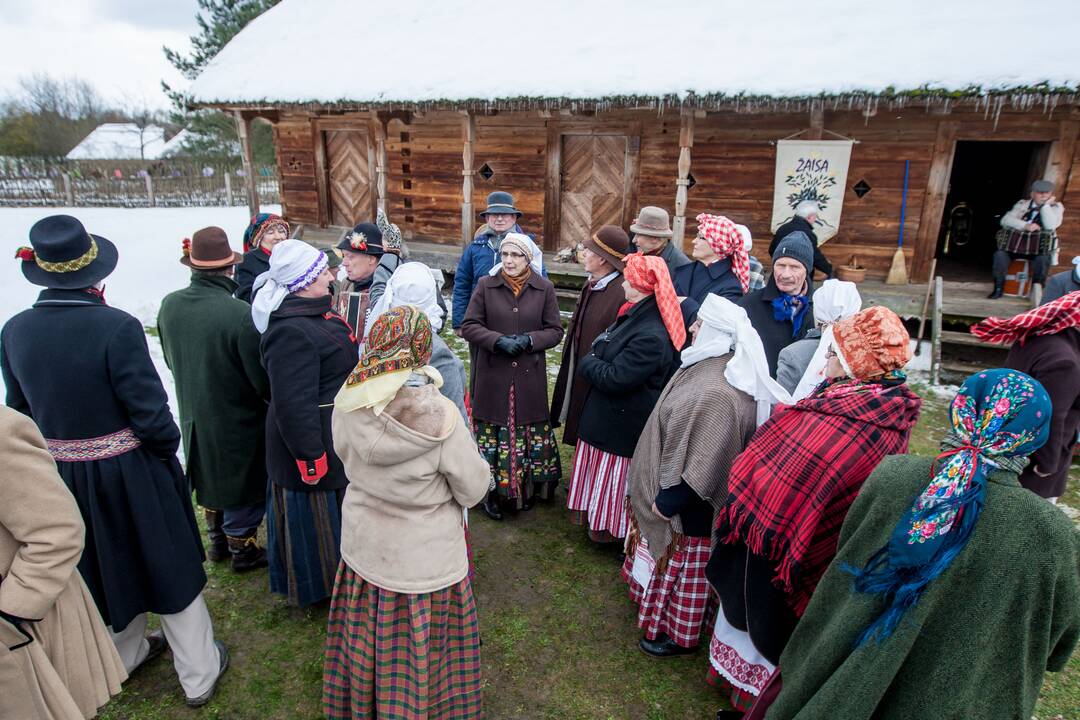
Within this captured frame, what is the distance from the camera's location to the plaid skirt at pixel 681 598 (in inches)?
114

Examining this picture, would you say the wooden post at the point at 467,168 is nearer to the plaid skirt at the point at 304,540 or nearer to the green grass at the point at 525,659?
the green grass at the point at 525,659

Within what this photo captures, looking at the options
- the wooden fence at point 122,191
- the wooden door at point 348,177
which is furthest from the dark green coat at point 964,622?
the wooden fence at point 122,191

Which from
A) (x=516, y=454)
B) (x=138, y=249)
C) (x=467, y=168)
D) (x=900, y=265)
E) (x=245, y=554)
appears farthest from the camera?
(x=138, y=249)

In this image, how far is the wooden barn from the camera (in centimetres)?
704

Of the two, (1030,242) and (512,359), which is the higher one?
(1030,242)

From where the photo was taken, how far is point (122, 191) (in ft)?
72.8

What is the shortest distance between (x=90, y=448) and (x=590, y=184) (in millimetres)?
8820

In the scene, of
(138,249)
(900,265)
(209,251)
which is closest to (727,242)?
(209,251)

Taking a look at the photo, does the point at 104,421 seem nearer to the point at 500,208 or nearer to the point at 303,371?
the point at 303,371

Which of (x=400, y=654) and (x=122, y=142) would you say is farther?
(x=122, y=142)

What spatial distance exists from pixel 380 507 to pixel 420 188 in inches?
401

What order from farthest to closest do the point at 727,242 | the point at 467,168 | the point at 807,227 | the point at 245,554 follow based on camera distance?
the point at 467,168
the point at 807,227
the point at 727,242
the point at 245,554

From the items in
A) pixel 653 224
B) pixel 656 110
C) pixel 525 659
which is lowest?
pixel 525 659

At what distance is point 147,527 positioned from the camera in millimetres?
2463
